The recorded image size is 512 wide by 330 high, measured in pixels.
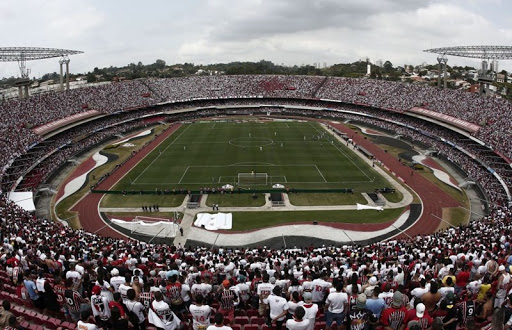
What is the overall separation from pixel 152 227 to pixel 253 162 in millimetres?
23723

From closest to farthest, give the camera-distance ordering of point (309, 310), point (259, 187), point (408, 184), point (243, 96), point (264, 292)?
point (309, 310) → point (264, 292) → point (259, 187) → point (408, 184) → point (243, 96)

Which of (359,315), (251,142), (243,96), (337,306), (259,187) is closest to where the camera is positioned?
(359,315)

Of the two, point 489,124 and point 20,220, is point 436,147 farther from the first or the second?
point 20,220

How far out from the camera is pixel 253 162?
190 feet

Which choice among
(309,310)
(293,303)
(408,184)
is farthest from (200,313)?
(408,184)

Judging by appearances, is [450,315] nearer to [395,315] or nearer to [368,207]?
[395,315]

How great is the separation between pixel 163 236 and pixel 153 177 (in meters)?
17.9

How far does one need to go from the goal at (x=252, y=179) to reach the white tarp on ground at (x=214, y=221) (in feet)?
30.6

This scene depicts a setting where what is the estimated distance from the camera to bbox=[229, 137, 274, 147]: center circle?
6838cm

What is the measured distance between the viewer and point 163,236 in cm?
3509

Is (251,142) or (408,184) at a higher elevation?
(251,142)

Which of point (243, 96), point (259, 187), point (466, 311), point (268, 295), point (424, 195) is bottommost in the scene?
point (424, 195)

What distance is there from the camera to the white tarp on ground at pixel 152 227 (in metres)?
35.7

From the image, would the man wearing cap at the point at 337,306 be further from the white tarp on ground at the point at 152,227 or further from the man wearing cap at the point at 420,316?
the white tarp on ground at the point at 152,227
